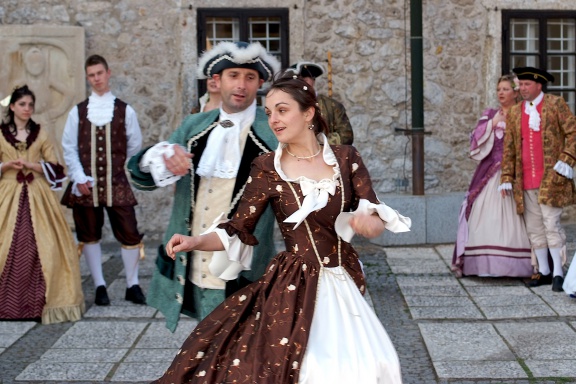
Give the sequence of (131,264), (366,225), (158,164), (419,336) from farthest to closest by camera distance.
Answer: (131,264) < (419,336) < (158,164) < (366,225)

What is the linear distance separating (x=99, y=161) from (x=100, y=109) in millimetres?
371

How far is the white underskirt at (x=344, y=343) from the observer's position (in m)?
3.14

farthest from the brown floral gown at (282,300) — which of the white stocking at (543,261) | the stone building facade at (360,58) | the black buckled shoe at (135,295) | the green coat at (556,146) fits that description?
the stone building facade at (360,58)

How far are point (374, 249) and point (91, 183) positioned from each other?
2941 millimetres

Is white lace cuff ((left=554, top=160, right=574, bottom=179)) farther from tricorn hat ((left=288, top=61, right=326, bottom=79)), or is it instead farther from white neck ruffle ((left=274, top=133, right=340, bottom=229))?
white neck ruffle ((left=274, top=133, right=340, bottom=229))

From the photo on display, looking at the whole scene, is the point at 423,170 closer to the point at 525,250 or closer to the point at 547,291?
the point at 525,250

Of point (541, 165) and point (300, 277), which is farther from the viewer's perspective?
point (541, 165)

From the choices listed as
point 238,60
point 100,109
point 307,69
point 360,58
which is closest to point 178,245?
point 238,60

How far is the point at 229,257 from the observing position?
11.9 feet

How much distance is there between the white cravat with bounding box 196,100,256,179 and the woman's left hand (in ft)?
3.32

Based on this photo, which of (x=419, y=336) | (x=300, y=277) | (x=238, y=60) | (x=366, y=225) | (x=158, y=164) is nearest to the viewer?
(x=366, y=225)

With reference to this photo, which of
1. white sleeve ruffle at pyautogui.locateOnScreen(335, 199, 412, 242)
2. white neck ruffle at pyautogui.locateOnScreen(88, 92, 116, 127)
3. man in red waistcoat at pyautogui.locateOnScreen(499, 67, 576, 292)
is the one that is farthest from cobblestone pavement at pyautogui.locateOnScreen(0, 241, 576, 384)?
white sleeve ruffle at pyautogui.locateOnScreen(335, 199, 412, 242)

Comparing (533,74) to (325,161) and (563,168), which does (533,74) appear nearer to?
(563,168)

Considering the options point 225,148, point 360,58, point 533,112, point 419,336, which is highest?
point 360,58
